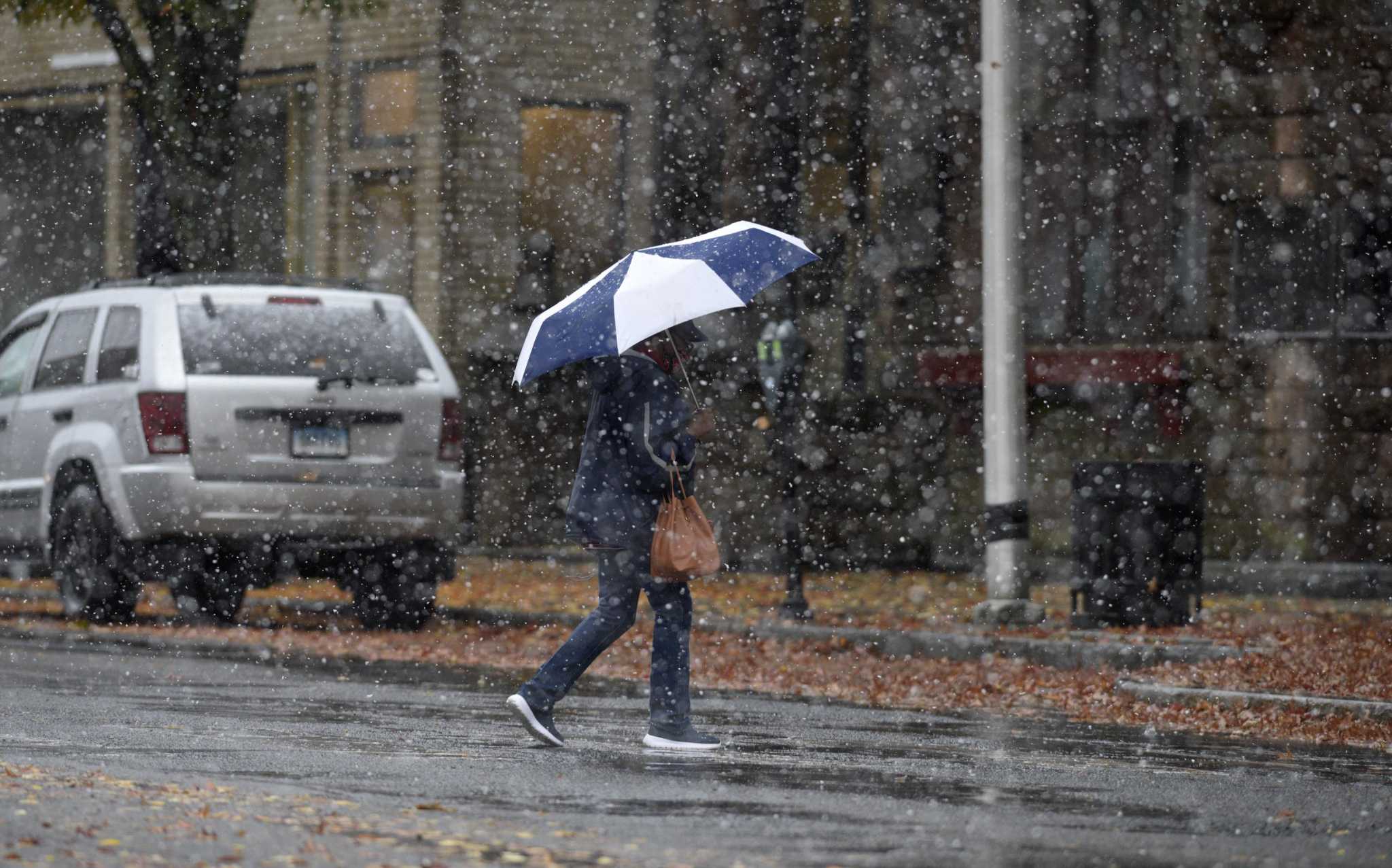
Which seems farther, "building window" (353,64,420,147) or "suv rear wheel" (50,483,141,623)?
"building window" (353,64,420,147)

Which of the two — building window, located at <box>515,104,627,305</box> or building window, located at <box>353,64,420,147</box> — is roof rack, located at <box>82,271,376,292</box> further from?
building window, located at <box>353,64,420,147</box>

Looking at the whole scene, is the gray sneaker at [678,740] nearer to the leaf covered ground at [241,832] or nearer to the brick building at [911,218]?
the leaf covered ground at [241,832]

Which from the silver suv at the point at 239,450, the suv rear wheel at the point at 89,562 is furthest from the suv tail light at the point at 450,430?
the suv rear wheel at the point at 89,562

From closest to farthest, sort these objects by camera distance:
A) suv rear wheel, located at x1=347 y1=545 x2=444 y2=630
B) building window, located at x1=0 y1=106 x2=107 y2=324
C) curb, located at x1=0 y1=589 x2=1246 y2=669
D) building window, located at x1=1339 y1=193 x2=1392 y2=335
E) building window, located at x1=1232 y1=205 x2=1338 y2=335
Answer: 1. curb, located at x1=0 y1=589 x2=1246 y2=669
2. suv rear wheel, located at x1=347 y1=545 x2=444 y2=630
3. building window, located at x1=1339 y1=193 x2=1392 y2=335
4. building window, located at x1=1232 y1=205 x2=1338 y2=335
5. building window, located at x1=0 y1=106 x2=107 y2=324

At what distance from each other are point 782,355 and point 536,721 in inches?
295

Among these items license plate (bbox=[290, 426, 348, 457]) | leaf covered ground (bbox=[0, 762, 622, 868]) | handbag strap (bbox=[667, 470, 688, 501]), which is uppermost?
license plate (bbox=[290, 426, 348, 457])

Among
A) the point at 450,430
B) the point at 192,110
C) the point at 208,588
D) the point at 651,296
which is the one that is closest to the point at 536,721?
the point at 651,296

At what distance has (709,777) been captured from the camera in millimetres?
8734

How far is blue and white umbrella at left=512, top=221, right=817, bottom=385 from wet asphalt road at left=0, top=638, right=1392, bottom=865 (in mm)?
1477

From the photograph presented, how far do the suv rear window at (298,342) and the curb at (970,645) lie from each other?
1.88 metres

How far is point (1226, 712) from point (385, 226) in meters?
14.1

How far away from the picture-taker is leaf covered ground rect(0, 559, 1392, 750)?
1207 centimetres

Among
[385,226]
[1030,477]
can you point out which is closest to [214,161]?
[385,226]

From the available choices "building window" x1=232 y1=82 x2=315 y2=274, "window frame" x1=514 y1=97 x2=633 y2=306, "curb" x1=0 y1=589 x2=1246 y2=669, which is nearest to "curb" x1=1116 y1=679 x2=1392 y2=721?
"curb" x1=0 y1=589 x2=1246 y2=669
